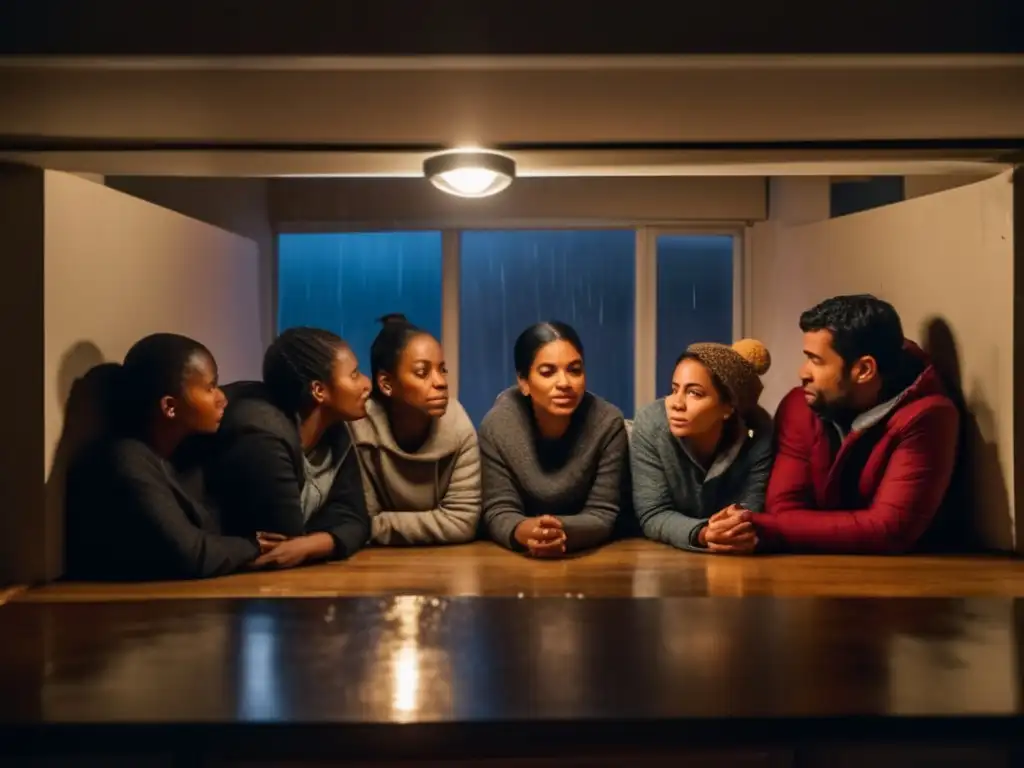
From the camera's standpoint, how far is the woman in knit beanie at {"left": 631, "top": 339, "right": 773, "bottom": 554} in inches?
53.9

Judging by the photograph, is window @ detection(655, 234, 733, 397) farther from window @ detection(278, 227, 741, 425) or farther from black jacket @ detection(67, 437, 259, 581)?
black jacket @ detection(67, 437, 259, 581)

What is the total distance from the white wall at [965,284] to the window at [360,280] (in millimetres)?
1143

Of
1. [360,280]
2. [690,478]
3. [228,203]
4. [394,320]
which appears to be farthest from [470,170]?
[360,280]

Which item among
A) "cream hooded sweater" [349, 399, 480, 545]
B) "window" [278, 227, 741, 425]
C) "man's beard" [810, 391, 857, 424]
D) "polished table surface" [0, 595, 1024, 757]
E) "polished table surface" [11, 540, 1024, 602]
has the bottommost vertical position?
"polished table surface" [11, 540, 1024, 602]

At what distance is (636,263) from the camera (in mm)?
2520

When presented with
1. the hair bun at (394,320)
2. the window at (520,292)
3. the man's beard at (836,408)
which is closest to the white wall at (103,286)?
the hair bun at (394,320)

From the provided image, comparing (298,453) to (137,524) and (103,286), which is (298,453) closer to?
(137,524)

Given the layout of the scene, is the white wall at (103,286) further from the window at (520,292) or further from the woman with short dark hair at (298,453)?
the window at (520,292)

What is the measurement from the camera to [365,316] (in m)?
2.51

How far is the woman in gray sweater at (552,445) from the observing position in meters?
1.41

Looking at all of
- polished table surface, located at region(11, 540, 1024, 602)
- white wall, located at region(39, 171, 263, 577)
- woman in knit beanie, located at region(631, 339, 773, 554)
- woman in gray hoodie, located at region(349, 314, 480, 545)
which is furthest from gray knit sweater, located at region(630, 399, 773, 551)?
white wall, located at region(39, 171, 263, 577)

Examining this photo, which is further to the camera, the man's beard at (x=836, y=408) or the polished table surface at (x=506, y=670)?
the man's beard at (x=836, y=408)

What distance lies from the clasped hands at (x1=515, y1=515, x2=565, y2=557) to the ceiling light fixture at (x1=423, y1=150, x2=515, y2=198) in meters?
0.49

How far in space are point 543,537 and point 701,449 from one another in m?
0.31
